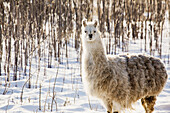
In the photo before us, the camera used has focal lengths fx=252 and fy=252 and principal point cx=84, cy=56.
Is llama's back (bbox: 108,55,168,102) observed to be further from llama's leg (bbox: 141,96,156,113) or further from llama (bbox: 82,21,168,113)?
llama's leg (bbox: 141,96,156,113)

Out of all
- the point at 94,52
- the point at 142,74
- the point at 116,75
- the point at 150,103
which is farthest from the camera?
the point at 150,103

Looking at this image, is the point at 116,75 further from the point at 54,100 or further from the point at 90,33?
the point at 54,100

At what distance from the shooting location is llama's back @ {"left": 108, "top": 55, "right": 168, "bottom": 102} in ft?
12.6

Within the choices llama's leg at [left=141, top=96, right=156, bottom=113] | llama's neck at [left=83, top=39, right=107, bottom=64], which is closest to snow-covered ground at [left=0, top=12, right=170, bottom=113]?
llama's leg at [left=141, top=96, right=156, bottom=113]

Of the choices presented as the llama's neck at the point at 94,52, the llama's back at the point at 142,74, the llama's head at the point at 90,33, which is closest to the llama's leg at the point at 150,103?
the llama's back at the point at 142,74

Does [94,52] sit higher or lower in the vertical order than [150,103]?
higher

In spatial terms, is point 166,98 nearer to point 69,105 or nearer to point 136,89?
point 136,89

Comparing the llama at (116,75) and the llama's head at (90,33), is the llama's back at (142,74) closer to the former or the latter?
the llama at (116,75)

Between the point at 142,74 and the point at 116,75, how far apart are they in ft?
1.80

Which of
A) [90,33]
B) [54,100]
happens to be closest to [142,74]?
[90,33]

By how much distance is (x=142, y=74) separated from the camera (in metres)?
3.95

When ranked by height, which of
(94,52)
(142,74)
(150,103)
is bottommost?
(150,103)

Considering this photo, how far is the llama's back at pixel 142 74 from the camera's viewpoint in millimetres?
3836

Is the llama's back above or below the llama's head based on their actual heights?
below
